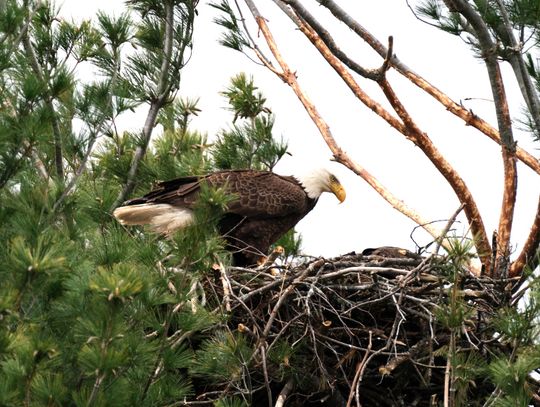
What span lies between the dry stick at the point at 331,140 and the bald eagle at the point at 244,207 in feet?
0.81

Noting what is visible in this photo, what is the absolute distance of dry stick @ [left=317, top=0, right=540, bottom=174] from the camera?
7.31m

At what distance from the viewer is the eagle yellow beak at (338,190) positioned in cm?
924

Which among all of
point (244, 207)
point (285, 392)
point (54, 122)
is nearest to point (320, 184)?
point (244, 207)

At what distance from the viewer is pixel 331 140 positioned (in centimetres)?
913

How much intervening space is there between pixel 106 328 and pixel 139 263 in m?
0.82

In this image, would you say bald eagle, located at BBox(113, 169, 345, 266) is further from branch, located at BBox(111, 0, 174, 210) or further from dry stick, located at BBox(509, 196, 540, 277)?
dry stick, located at BBox(509, 196, 540, 277)

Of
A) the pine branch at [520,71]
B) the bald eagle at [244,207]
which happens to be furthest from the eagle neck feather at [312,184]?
the pine branch at [520,71]

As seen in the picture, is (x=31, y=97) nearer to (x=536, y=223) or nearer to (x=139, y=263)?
(x=139, y=263)

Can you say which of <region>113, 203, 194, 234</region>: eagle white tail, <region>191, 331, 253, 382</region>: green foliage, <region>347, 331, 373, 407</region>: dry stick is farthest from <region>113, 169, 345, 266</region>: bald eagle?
<region>191, 331, 253, 382</region>: green foliage

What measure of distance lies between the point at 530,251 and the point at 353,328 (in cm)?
111

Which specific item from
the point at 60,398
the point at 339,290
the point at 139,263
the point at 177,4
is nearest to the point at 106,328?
the point at 60,398

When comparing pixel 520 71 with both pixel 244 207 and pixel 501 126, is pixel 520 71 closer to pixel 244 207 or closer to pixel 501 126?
pixel 501 126

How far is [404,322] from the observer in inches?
283

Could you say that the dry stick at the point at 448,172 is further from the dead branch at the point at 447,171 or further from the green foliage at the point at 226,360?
the green foliage at the point at 226,360
